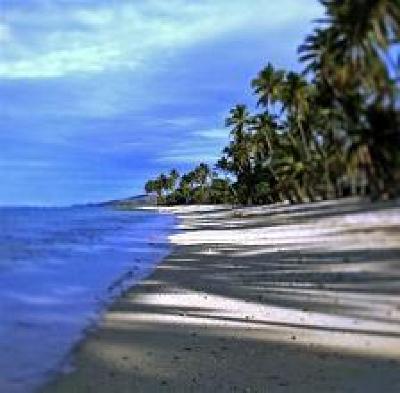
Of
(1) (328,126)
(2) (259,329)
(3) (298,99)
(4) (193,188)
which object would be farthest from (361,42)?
(4) (193,188)

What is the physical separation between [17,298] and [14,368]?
8.61 meters

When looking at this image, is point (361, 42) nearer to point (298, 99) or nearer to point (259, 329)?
point (259, 329)

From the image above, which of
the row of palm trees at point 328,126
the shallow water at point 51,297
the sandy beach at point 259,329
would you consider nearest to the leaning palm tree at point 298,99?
the row of palm trees at point 328,126

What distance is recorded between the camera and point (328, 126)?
45000 mm

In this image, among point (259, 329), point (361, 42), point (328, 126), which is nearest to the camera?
point (259, 329)

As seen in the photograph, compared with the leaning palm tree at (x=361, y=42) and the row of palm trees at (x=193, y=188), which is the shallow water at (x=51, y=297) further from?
the row of palm trees at (x=193, y=188)

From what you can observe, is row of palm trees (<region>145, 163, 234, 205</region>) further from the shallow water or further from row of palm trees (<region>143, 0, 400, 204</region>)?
the shallow water

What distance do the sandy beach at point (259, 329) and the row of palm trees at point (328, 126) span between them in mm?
2247

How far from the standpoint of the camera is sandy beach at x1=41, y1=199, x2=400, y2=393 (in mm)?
9633

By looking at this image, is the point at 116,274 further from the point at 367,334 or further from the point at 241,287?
the point at 367,334

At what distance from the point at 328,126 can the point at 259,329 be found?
33056mm

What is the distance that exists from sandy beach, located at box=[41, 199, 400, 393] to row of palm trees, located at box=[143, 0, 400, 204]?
2247 millimetres

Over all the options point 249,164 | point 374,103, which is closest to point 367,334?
point 374,103

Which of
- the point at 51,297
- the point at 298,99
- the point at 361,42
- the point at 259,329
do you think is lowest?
the point at 259,329
